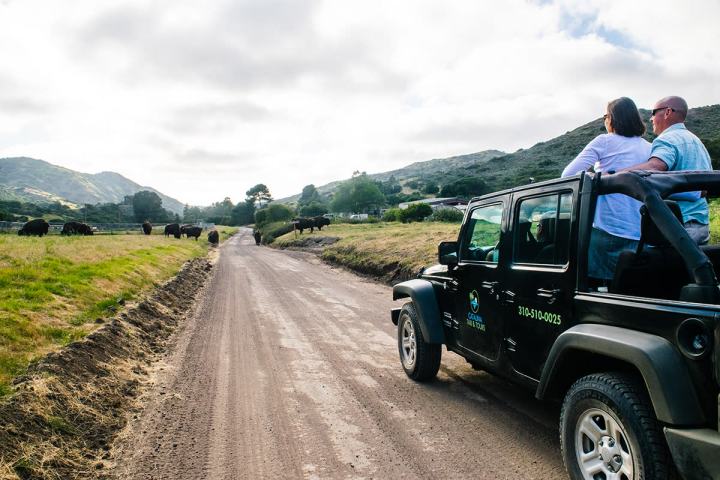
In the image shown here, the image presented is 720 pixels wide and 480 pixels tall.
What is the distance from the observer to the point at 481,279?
4.88m

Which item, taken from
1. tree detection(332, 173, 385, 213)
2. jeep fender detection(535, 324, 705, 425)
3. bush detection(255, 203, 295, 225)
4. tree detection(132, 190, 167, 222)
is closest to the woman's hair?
jeep fender detection(535, 324, 705, 425)

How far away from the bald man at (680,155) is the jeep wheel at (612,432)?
5.83 feet

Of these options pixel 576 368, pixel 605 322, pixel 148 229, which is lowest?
pixel 576 368

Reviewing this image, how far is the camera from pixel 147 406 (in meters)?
5.43

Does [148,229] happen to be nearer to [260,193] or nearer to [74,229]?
[74,229]

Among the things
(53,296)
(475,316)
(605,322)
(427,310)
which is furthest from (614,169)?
(53,296)

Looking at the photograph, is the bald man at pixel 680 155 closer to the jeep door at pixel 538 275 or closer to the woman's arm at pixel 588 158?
the woman's arm at pixel 588 158

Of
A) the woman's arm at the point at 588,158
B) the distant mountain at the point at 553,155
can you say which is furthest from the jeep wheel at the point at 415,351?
the distant mountain at the point at 553,155

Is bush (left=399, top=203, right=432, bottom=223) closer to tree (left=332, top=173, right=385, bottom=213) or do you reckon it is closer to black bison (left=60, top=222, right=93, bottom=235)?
black bison (left=60, top=222, right=93, bottom=235)

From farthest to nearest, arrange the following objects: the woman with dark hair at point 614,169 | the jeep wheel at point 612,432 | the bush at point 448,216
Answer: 1. the bush at point 448,216
2. the woman with dark hair at point 614,169
3. the jeep wheel at point 612,432

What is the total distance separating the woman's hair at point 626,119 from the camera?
4211 mm

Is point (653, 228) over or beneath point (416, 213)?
beneath

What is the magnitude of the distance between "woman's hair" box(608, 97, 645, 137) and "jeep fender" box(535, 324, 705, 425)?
2.04 metres

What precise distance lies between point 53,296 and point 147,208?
128535 millimetres
